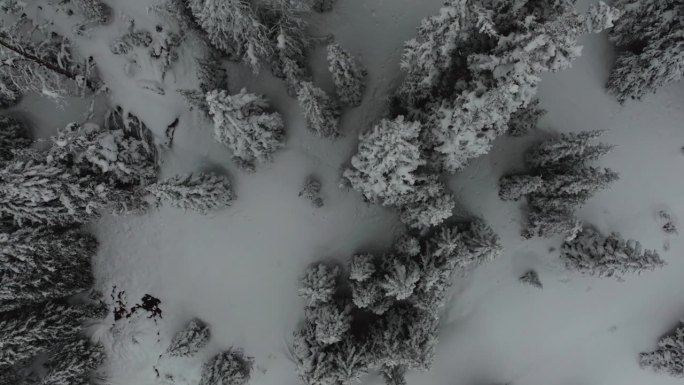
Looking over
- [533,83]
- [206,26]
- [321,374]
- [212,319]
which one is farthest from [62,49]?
[533,83]

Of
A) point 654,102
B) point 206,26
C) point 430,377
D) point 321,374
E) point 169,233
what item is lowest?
point 321,374

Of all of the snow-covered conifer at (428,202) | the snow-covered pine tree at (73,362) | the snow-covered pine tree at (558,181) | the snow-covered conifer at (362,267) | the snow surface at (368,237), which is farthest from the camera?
the snow surface at (368,237)

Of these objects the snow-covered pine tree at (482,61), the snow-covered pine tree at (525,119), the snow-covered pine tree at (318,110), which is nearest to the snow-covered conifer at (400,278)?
the snow-covered pine tree at (482,61)

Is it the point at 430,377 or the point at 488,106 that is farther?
the point at 430,377

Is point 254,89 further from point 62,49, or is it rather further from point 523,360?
point 523,360

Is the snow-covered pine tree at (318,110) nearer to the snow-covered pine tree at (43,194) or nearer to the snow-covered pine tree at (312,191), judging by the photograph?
the snow-covered pine tree at (312,191)

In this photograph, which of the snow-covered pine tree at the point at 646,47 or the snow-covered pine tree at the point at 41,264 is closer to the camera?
the snow-covered pine tree at the point at 646,47

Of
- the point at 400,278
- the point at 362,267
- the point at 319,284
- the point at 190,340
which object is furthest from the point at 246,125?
the point at 190,340
